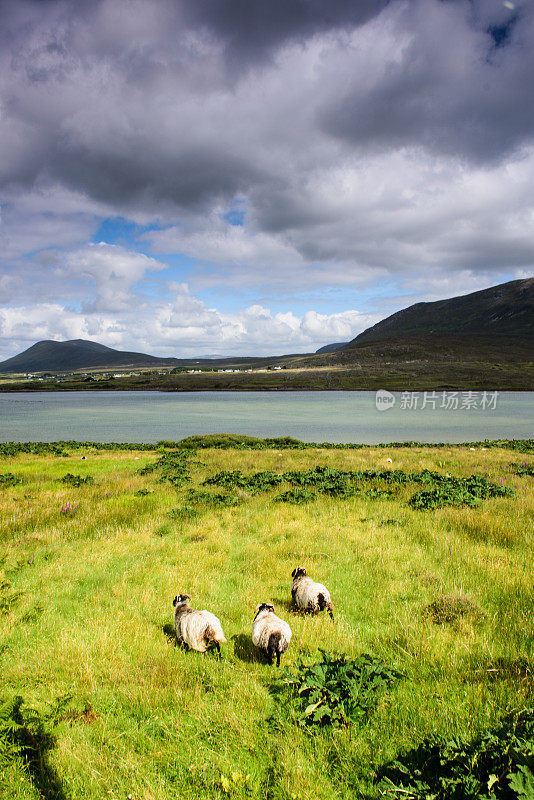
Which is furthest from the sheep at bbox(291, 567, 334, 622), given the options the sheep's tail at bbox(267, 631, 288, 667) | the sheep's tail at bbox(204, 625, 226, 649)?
the sheep's tail at bbox(204, 625, 226, 649)

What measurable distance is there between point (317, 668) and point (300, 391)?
162756mm

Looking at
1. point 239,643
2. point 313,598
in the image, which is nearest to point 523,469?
point 313,598

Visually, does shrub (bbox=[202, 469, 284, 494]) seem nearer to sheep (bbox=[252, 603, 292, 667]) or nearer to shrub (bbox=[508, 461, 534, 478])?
sheep (bbox=[252, 603, 292, 667])

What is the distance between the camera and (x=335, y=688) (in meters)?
4.50

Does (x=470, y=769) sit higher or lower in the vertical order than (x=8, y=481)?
higher

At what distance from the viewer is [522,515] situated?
11.4m

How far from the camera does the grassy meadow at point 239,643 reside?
3.90 meters

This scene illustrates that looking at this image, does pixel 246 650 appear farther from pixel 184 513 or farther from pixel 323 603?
pixel 184 513

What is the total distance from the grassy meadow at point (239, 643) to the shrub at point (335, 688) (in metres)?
0.12

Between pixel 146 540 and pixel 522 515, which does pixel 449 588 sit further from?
pixel 146 540

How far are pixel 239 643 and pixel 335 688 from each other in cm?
189

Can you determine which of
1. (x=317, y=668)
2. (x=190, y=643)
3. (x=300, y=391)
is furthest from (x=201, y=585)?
(x=300, y=391)

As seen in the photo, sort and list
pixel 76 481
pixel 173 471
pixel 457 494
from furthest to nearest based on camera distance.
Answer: pixel 173 471 → pixel 76 481 → pixel 457 494

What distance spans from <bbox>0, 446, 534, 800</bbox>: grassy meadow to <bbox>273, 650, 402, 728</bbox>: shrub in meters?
0.12
